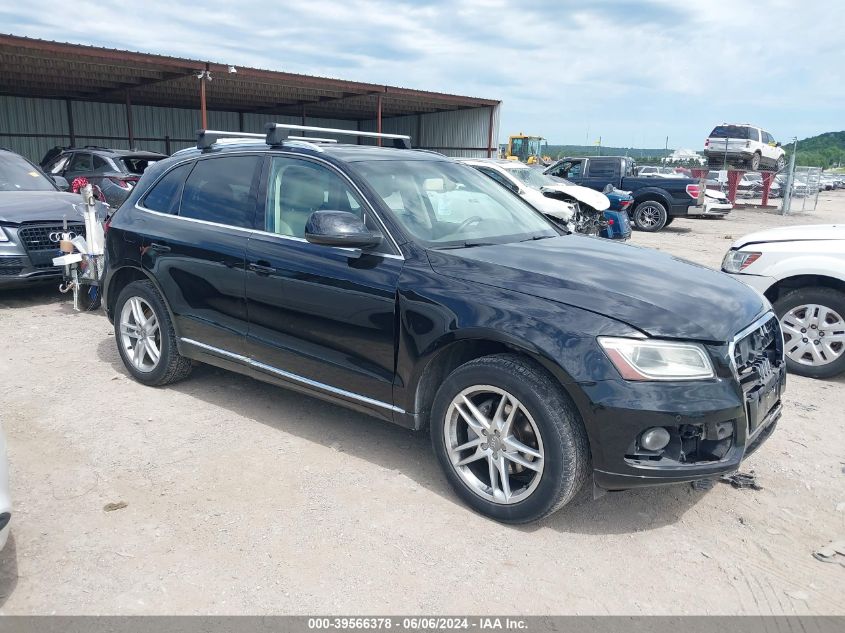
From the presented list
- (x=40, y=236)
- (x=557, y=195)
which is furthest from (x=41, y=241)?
(x=557, y=195)

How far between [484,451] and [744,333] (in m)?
1.35

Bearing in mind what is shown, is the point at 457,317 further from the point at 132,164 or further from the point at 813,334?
the point at 132,164

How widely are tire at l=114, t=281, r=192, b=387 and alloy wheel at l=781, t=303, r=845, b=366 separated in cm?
483

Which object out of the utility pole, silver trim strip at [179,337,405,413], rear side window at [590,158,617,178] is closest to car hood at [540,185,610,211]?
rear side window at [590,158,617,178]

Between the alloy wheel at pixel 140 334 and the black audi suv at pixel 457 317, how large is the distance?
2cm

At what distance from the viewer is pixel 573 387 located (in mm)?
2961

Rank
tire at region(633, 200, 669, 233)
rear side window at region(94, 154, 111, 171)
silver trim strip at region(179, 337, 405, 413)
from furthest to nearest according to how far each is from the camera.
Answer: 1. tire at region(633, 200, 669, 233)
2. rear side window at region(94, 154, 111, 171)
3. silver trim strip at region(179, 337, 405, 413)

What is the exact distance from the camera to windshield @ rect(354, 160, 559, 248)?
383cm

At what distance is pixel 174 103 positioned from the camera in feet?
87.7

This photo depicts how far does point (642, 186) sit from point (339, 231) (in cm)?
1584

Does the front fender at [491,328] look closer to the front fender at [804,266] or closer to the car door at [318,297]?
the car door at [318,297]

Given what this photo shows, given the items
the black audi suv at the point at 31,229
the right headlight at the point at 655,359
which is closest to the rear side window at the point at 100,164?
the black audi suv at the point at 31,229

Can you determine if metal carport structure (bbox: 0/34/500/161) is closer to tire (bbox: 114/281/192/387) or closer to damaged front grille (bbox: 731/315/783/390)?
tire (bbox: 114/281/192/387)

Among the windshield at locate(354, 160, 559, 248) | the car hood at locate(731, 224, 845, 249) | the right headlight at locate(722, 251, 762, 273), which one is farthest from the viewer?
the right headlight at locate(722, 251, 762, 273)
